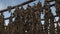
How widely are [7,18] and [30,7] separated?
703 mm

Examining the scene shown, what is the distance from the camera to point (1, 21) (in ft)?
10.8

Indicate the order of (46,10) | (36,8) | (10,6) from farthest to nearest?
(10,6) → (36,8) → (46,10)

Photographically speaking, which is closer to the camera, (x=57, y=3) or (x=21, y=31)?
(x=57, y=3)

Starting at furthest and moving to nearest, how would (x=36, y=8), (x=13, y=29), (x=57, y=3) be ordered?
(x=13, y=29)
(x=36, y=8)
(x=57, y=3)

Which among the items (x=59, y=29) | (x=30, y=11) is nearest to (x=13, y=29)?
(x=30, y=11)

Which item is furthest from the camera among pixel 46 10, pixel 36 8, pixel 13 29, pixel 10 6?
pixel 10 6

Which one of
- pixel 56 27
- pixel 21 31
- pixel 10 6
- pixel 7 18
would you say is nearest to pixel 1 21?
pixel 7 18

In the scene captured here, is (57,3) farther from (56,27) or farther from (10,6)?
(10,6)

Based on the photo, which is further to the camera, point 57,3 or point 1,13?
point 1,13

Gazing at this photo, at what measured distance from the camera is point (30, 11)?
2.67 m

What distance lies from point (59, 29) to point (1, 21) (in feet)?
4.19

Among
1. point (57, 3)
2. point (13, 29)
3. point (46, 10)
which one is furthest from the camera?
point (13, 29)

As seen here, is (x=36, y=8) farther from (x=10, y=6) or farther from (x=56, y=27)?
(x=10, y=6)

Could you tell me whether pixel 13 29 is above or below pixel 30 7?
below
